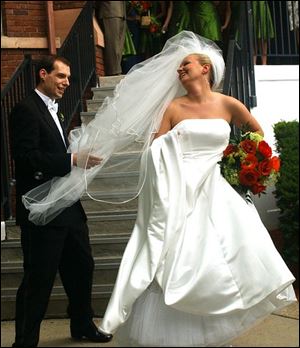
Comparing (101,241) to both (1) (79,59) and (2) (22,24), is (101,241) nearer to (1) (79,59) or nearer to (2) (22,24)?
(1) (79,59)

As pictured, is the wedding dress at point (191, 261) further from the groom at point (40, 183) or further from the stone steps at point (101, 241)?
the stone steps at point (101, 241)

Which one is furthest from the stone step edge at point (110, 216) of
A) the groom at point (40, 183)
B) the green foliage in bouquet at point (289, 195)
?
the groom at point (40, 183)

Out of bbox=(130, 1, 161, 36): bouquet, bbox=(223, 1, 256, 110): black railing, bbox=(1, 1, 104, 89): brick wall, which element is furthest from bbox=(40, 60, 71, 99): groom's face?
bbox=(130, 1, 161, 36): bouquet

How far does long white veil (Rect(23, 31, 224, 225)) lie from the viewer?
501 centimetres

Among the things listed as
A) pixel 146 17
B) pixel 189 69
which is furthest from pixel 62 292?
pixel 146 17

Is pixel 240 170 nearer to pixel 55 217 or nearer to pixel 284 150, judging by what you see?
pixel 55 217

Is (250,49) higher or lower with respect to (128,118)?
higher

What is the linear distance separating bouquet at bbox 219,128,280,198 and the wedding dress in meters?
0.19

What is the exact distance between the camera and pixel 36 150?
4973mm

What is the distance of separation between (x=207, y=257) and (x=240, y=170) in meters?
0.72

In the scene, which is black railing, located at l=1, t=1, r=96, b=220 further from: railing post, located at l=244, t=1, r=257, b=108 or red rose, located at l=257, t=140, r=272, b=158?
red rose, located at l=257, t=140, r=272, b=158

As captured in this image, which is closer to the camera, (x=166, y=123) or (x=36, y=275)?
(x=166, y=123)

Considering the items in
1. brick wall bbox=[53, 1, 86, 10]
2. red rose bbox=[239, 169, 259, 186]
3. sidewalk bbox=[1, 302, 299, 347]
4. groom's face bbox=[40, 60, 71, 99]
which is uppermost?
brick wall bbox=[53, 1, 86, 10]

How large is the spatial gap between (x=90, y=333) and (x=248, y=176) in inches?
65.7
